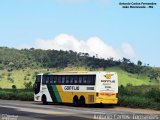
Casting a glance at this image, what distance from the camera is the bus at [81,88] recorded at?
127 ft

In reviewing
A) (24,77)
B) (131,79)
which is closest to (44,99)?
(131,79)

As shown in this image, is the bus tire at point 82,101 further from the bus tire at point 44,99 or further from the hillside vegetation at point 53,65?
the hillside vegetation at point 53,65

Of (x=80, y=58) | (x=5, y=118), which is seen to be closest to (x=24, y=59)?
(x=80, y=58)

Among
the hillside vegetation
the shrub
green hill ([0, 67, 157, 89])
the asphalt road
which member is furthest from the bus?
the hillside vegetation

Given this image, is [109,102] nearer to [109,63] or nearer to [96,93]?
[96,93]

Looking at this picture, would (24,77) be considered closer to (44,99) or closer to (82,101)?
(44,99)

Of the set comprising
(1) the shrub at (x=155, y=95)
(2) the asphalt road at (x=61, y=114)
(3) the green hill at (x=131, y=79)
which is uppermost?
(3) the green hill at (x=131, y=79)

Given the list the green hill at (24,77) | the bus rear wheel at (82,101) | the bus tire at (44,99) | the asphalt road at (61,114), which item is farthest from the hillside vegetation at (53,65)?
the asphalt road at (61,114)

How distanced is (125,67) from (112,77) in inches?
3047

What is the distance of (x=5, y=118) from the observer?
23312 mm

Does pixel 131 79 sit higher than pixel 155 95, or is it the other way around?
pixel 131 79

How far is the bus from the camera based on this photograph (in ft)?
127

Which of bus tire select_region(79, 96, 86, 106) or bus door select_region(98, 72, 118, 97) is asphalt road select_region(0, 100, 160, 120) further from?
bus tire select_region(79, 96, 86, 106)

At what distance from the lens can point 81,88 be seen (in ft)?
131
